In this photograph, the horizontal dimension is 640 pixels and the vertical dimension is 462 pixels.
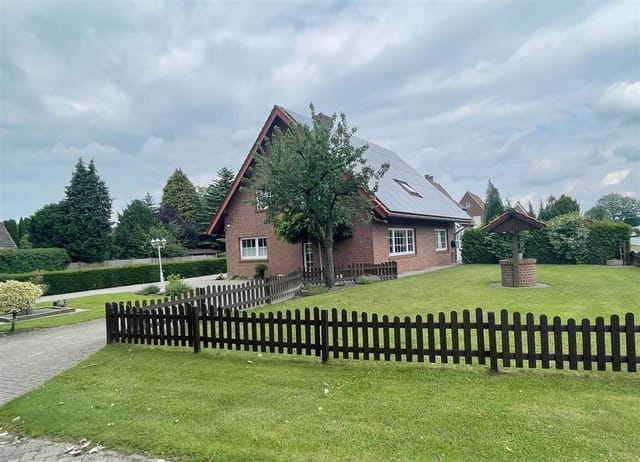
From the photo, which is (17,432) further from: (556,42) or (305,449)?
(556,42)

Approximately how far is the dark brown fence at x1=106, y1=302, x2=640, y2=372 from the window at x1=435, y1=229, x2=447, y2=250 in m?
18.8

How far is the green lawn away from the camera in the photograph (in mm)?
3318

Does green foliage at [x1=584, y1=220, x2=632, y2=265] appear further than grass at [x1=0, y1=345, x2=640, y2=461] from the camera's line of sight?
Yes

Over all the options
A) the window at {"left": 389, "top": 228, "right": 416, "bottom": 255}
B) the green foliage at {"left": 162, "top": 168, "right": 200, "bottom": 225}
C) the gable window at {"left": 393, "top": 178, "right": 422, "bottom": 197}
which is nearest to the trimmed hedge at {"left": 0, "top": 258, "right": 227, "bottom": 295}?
the gable window at {"left": 393, "top": 178, "right": 422, "bottom": 197}

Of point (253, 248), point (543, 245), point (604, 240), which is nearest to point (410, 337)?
point (253, 248)

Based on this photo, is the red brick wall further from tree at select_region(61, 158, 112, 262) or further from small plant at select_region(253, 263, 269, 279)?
tree at select_region(61, 158, 112, 262)

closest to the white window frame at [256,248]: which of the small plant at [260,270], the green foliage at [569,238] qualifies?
the small plant at [260,270]

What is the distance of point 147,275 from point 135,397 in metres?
22.9

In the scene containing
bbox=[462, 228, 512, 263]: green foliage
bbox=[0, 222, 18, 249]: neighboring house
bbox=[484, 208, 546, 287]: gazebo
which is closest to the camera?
bbox=[484, 208, 546, 287]: gazebo

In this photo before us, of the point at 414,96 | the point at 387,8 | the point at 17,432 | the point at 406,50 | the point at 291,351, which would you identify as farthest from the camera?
the point at 414,96

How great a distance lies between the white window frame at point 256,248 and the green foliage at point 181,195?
3522 cm

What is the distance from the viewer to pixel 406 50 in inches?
450

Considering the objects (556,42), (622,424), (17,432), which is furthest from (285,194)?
(622,424)

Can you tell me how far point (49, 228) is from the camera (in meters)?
35.2
